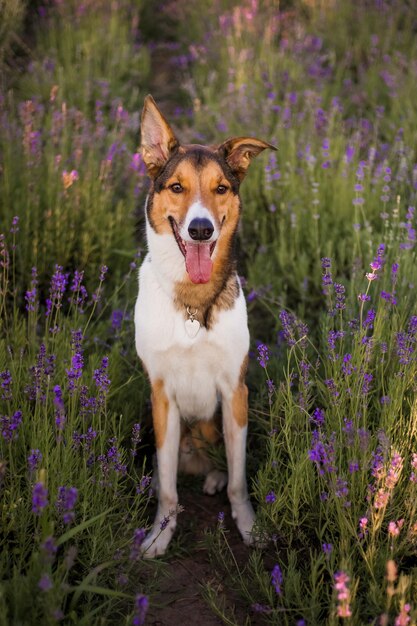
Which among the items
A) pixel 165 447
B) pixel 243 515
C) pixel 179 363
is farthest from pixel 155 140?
pixel 243 515

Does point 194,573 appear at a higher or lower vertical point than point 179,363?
lower

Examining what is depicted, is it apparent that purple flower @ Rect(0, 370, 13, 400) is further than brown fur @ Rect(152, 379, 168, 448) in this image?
No

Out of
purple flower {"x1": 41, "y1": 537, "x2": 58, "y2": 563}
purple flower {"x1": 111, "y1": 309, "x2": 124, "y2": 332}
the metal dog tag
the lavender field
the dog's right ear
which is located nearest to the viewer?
purple flower {"x1": 41, "y1": 537, "x2": 58, "y2": 563}

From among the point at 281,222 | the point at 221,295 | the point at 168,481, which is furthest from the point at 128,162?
the point at 168,481

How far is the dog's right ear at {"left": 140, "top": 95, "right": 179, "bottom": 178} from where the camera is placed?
352 cm

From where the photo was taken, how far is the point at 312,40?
7.94 m

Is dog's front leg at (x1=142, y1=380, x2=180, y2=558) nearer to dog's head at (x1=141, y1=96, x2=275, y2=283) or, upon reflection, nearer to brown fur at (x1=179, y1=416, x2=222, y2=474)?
brown fur at (x1=179, y1=416, x2=222, y2=474)

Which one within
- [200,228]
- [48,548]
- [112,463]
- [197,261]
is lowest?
[112,463]

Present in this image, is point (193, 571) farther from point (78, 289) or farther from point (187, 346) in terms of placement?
point (78, 289)

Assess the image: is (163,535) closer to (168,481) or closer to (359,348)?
(168,481)

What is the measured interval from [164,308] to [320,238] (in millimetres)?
2077

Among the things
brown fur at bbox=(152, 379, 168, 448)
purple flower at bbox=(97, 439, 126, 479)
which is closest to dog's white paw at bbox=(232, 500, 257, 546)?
brown fur at bbox=(152, 379, 168, 448)

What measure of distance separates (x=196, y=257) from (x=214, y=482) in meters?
1.37

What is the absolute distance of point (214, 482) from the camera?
3957mm
